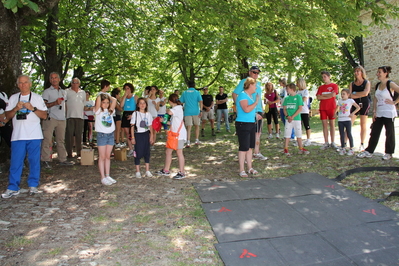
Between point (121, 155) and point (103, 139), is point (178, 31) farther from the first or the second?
point (103, 139)

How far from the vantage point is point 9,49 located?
7.02 m

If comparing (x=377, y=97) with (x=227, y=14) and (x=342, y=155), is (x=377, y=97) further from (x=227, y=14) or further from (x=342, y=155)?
(x=227, y=14)

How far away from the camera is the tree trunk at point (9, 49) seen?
6.87 metres

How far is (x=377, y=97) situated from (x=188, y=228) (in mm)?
5764

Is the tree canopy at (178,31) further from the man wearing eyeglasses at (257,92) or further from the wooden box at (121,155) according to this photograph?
the wooden box at (121,155)

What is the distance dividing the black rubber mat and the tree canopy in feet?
12.6

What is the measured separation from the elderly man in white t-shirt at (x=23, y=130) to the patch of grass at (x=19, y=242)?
1938 millimetres

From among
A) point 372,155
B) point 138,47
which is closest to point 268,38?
point 138,47

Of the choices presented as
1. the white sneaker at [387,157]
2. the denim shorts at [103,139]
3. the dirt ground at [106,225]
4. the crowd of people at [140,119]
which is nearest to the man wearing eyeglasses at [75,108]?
the crowd of people at [140,119]

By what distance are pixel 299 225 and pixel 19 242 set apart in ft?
10.9

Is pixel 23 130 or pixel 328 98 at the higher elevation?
pixel 328 98

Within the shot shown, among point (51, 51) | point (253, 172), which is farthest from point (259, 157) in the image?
point (51, 51)

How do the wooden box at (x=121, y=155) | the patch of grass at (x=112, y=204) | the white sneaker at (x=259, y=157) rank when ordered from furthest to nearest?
the wooden box at (x=121, y=155) < the white sneaker at (x=259, y=157) < the patch of grass at (x=112, y=204)

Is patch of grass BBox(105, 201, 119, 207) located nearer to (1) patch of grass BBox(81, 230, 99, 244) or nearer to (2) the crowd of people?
(1) patch of grass BBox(81, 230, 99, 244)
